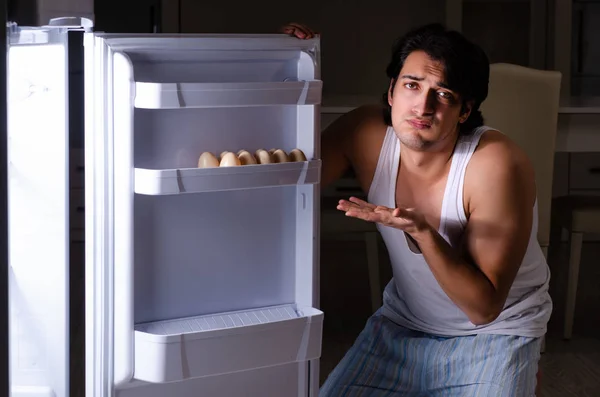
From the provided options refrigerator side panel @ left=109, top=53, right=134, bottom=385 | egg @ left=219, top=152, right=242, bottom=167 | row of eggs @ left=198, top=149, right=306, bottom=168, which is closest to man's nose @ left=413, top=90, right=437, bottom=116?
row of eggs @ left=198, top=149, right=306, bottom=168

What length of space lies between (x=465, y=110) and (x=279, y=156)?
40 cm

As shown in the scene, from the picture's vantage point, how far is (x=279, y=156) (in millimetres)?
1334

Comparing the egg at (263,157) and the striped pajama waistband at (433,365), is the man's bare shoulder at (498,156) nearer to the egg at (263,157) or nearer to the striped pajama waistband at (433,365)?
the striped pajama waistband at (433,365)

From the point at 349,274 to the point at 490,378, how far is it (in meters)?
1.95

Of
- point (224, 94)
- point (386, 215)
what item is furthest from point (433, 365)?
point (224, 94)

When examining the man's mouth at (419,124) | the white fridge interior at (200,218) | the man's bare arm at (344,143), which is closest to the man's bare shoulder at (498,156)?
the man's mouth at (419,124)

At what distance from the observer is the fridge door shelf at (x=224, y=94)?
3.94ft

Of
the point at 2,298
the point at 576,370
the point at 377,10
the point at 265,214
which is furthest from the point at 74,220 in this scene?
the point at 2,298

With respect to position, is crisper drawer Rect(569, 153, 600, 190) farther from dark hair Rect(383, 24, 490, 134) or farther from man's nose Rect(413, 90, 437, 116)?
man's nose Rect(413, 90, 437, 116)

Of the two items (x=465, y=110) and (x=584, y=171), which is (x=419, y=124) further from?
(x=584, y=171)

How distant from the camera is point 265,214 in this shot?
55.2 inches

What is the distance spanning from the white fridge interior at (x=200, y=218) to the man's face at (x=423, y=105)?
0.21m

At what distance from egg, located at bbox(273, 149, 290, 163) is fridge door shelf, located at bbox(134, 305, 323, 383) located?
0.77 ft

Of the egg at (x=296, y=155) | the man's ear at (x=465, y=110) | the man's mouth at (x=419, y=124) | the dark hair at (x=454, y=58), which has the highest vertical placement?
the dark hair at (x=454, y=58)
